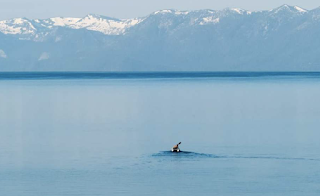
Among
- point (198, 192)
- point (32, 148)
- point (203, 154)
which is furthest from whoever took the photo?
point (32, 148)

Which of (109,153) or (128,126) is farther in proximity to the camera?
(128,126)

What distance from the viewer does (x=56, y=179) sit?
3297 cm

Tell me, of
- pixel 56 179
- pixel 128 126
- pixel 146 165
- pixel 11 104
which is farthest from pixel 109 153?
pixel 11 104

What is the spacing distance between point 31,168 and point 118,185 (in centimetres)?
596

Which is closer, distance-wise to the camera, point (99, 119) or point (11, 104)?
point (99, 119)

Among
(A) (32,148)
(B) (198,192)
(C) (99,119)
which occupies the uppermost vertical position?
(C) (99,119)

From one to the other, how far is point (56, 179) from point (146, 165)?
17.1ft

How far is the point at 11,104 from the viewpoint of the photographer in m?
83.0

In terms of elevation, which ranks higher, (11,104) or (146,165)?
(11,104)

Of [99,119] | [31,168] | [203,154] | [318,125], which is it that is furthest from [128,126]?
[31,168]

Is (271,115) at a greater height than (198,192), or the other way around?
(271,115)

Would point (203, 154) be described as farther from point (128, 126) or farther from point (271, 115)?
point (271, 115)

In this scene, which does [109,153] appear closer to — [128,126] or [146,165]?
[146,165]

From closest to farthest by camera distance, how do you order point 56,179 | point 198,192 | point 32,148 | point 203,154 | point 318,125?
point 198,192 → point 56,179 → point 203,154 → point 32,148 → point 318,125
